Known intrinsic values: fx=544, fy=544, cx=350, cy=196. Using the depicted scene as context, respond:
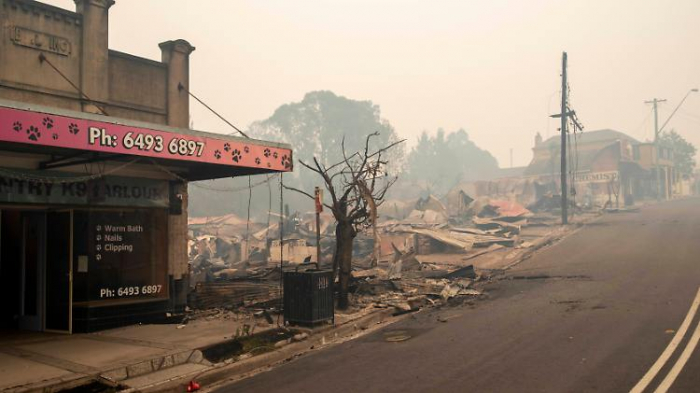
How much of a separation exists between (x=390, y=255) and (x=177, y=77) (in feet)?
51.2

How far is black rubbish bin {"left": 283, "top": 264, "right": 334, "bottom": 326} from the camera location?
11.4 meters

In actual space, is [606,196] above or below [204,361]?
above

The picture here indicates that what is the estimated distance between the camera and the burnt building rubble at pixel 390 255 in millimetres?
14648

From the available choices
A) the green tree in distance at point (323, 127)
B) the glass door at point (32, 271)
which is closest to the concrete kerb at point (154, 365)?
the glass door at point (32, 271)

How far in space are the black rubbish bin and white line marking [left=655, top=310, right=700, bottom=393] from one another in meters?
6.47

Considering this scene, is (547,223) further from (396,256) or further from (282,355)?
(282,355)

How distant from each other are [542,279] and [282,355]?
1038 cm

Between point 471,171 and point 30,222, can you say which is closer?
point 30,222

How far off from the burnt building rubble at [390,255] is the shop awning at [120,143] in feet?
7.95

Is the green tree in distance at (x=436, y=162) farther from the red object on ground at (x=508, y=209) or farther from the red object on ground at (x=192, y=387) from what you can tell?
the red object on ground at (x=192, y=387)

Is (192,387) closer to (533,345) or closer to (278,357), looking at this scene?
(278,357)

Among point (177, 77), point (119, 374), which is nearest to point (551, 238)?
point (177, 77)

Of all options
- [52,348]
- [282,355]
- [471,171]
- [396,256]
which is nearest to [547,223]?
[396,256]

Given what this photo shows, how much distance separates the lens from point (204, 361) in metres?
9.19
